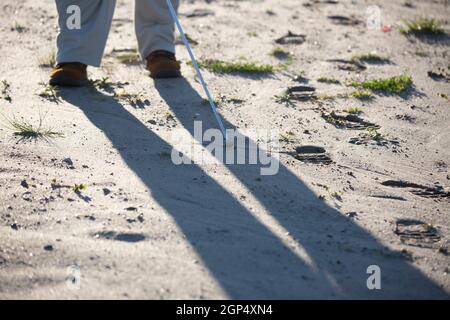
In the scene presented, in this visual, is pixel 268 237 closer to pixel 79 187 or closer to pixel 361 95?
pixel 79 187

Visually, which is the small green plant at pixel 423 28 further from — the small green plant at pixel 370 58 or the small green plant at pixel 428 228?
the small green plant at pixel 428 228

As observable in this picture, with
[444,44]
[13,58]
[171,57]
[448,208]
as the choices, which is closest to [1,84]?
[13,58]

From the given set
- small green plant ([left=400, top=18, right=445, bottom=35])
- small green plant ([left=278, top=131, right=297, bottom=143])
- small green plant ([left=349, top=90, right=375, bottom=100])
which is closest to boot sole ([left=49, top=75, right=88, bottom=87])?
small green plant ([left=278, top=131, right=297, bottom=143])

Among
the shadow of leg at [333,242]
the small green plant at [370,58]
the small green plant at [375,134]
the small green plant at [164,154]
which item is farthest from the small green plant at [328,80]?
the small green plant at [164,154]

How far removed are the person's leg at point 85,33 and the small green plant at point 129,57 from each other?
61 cm

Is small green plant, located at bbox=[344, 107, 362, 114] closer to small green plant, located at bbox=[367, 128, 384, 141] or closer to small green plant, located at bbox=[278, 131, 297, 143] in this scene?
small green plant, located at bbox=[367, 128, 384, 141]

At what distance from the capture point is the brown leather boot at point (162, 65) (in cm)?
512

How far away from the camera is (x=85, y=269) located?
2891mm

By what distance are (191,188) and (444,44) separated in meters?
3.49

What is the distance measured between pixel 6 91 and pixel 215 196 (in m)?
2.02

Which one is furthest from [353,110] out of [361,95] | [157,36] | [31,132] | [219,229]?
[31,132]
